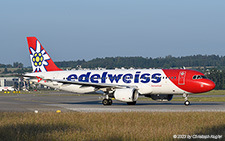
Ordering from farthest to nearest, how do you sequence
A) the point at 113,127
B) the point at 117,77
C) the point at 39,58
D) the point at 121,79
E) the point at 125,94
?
the point at 39,58, the point at 117,77, the point at 121,79, the point at 125,94, the point at 113,127

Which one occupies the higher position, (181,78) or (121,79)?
(181,78)

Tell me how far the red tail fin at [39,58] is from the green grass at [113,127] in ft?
74.4

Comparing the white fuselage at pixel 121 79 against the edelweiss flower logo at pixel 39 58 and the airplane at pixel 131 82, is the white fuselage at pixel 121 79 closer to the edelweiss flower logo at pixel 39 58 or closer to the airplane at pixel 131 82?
the airplane at pixel 131 82

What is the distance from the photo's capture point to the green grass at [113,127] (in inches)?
655

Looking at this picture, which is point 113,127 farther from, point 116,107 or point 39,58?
point 39,58

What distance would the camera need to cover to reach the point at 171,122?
72.5ft

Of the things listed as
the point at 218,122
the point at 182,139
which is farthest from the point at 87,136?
the point at 218,122

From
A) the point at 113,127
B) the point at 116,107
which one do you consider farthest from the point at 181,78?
the point at 113,127

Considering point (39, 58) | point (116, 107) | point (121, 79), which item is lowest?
point (116, 107)

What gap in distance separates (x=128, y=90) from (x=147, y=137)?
22.5m

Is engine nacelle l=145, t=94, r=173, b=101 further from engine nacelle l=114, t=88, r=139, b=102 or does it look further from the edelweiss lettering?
engine nacelle l=114, t=88, r=139, b=102

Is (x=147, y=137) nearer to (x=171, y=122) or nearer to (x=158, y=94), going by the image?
(x=171, y=122)

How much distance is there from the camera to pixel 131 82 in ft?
134

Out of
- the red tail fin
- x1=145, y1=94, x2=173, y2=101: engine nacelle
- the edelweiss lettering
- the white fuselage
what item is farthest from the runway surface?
the red tail fin
